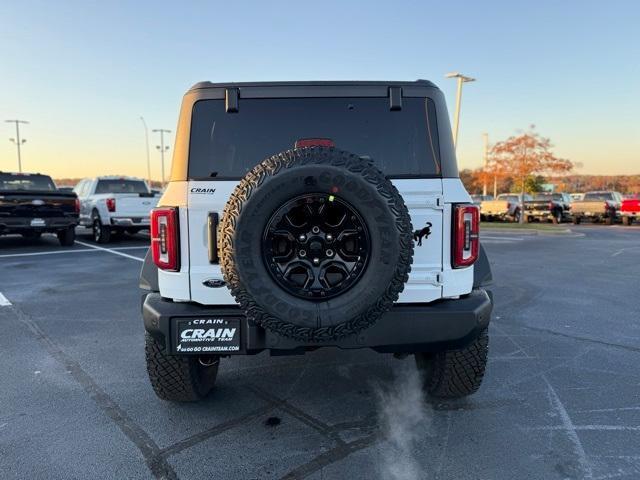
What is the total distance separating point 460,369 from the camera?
3.23m

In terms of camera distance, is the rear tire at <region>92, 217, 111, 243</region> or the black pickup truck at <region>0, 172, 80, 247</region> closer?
the black pickup truck at <region>0, 172, 80, 247</region>

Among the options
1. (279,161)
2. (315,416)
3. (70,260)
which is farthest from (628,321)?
(70,260)

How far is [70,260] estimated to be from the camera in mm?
10414

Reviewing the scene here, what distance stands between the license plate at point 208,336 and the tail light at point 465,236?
1.35 metres

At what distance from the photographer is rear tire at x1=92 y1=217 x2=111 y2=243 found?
13289mm

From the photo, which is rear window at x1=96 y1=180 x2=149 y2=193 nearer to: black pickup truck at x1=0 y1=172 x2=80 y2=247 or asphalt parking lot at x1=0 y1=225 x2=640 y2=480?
black pickup truck at x1=0 y1=172 x2=80 y2=247

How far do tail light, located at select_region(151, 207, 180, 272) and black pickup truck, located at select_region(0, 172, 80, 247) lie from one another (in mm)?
10531

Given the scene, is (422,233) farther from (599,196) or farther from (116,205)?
(599,196)

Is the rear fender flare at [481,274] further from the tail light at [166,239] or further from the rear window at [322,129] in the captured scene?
the tail light at [166,239]

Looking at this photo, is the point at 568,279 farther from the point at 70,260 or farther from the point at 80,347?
the point at 70,260

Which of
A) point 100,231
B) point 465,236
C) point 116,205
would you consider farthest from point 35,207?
point 465,236

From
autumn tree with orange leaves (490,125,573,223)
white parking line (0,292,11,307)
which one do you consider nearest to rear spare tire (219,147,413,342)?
white parking line (0,292,11,307)

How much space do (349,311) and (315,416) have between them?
3.67 ft

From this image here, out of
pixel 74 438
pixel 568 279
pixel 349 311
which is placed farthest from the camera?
pixel 568 279
